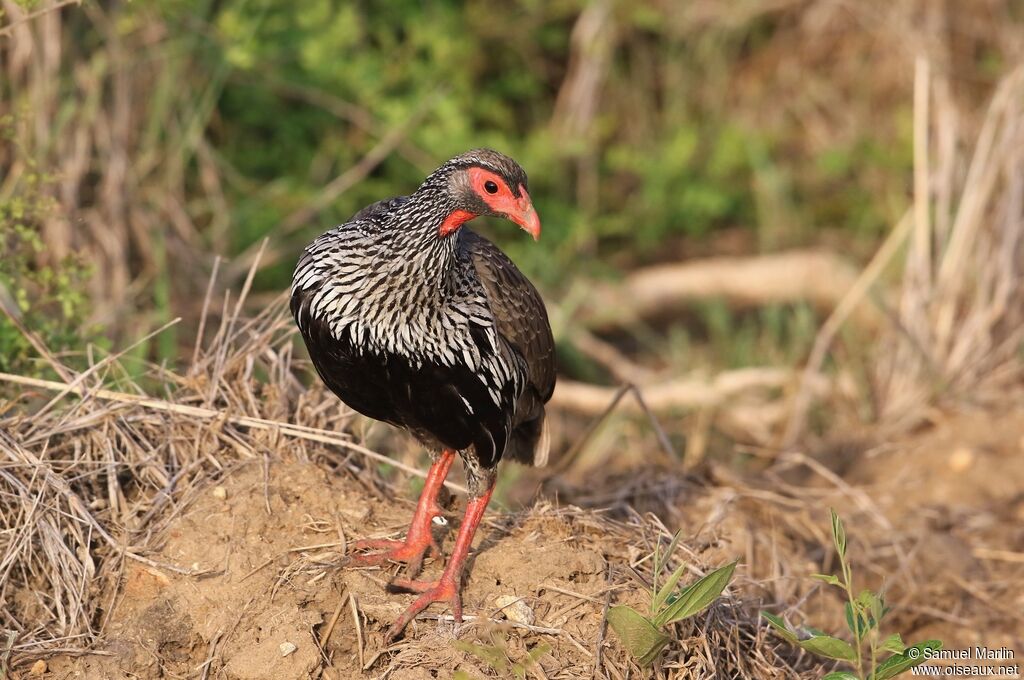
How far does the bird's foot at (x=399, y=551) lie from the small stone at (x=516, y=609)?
0.35m

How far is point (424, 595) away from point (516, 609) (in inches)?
12.0

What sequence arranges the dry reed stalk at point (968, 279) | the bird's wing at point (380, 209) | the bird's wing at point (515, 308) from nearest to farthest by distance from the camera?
the bird's wing at point (380, 209) → the bird's wing at point (515, 308) → the dry reed stalk at point (968, 279)

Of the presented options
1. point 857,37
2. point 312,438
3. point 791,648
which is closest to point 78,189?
point 312,438

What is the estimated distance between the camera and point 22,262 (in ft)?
16.6

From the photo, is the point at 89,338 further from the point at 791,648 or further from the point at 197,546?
the point at 791,648

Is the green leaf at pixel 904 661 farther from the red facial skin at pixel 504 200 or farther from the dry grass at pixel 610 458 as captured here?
the red facial skin at pixel 504 200

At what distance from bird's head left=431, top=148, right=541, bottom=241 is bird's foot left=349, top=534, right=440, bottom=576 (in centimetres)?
109

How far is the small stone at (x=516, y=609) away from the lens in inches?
159

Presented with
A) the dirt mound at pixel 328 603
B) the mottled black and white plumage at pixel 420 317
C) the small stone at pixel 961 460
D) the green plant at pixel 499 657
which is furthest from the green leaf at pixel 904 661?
the small stone at pixel 961 460

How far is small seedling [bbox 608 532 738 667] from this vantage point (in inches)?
145

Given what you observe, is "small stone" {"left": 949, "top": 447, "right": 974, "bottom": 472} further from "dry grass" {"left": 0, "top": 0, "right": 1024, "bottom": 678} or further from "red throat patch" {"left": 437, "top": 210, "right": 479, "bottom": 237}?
"red throat patch" {"left": 437, "top": 210, "right": 479, "bottom": 237}

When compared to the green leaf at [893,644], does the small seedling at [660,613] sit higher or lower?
higher

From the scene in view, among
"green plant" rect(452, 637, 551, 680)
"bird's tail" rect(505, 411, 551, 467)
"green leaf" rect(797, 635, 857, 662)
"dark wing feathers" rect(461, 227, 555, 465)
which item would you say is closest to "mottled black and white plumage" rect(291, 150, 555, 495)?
"dark wing feathers" rect(461, 227, 555, 465)

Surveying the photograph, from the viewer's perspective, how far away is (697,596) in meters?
3.70
